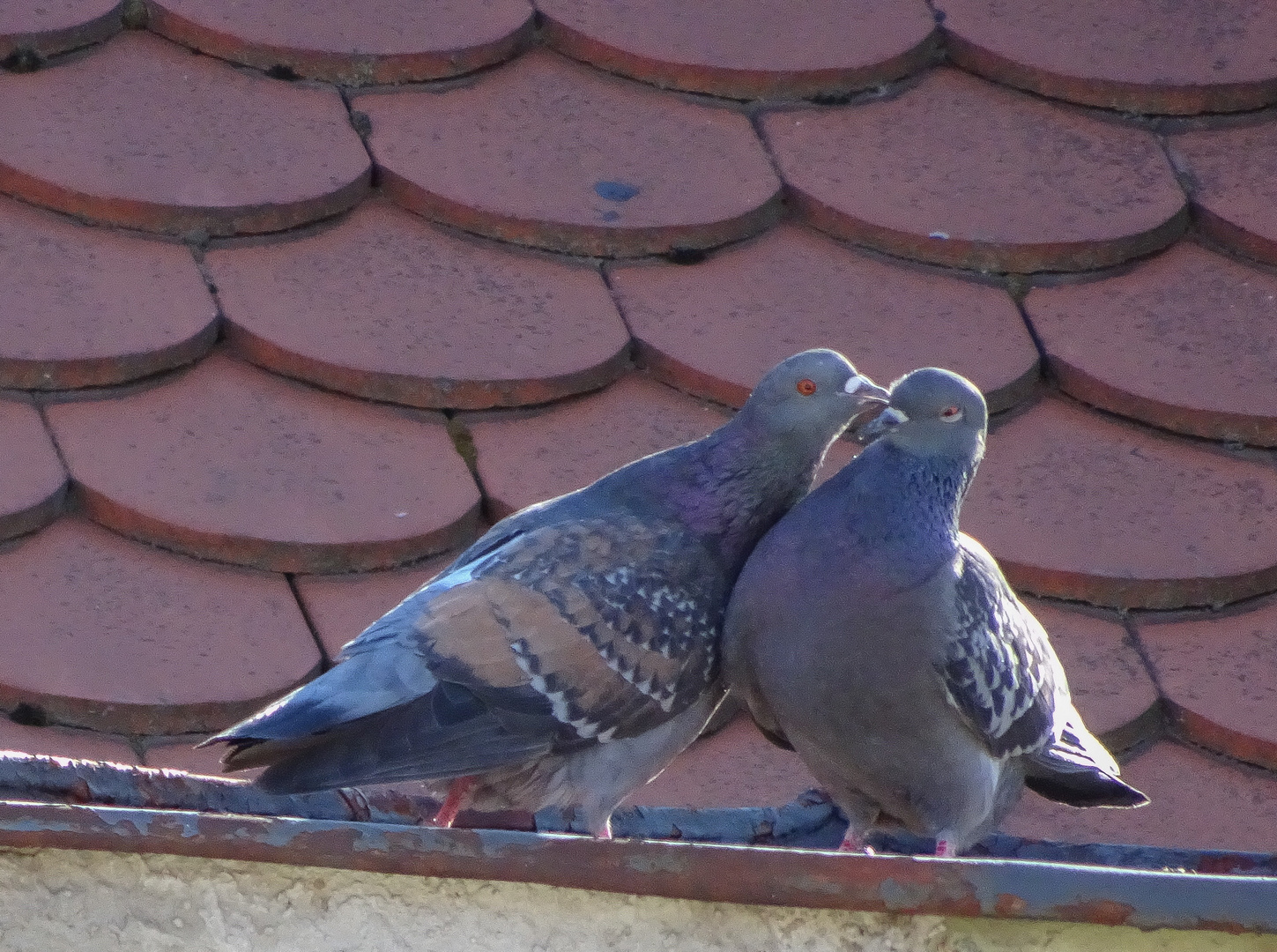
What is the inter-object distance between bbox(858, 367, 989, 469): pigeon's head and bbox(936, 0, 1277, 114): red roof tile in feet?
3.28

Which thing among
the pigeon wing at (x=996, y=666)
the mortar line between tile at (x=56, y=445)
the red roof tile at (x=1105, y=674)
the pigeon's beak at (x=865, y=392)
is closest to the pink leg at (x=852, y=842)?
the pigeon wing at (x=996, y=666)

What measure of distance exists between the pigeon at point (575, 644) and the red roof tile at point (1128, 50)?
0.97 meters

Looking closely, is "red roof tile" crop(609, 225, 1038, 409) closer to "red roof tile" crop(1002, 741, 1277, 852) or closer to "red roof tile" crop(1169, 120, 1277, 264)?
"red roof tile" crop(1169, 120, 1277, 264)

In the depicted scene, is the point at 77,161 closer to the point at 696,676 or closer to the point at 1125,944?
the point at 696,676

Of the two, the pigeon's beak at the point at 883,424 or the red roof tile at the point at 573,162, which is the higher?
the red roof tile at the point at 573,162

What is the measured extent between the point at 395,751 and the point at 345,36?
4.79ft

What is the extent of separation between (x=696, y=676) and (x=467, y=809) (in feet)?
1.14

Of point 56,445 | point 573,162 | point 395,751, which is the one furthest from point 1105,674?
point 56,445

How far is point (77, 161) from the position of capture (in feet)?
10.6

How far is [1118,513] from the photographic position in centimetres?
307

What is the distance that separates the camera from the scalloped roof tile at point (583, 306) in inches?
112

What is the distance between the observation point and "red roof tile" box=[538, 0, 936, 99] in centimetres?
355

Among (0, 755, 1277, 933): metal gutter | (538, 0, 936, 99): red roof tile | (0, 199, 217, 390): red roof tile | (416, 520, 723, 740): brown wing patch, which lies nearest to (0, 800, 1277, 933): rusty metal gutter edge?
(0, 755, 1277, 933): metal gutter

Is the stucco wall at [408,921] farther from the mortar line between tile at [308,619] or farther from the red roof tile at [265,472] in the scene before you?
the red roof tile at [265,472]
